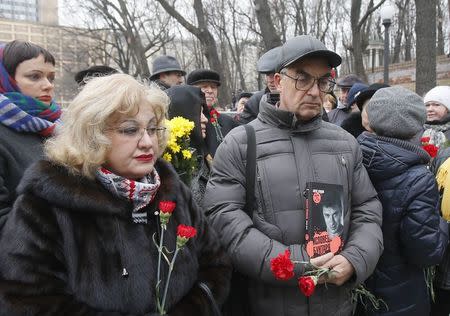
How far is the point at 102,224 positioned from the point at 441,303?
2.47 metres

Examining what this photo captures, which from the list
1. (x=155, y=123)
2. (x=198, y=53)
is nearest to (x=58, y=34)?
(x=198, y=53)

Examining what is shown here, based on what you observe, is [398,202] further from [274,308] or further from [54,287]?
[54,287]

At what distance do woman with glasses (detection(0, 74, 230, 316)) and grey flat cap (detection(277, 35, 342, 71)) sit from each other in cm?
72

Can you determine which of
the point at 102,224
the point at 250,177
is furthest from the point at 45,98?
the point at 250,177

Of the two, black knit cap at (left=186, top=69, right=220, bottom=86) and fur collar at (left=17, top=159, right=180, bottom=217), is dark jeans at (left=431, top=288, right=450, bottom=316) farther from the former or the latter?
black knit cap at (left=186, top=69, right=220, bottom=86)

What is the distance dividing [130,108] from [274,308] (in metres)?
1.27

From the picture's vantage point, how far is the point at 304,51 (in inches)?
88.0

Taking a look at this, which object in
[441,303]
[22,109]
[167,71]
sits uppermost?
[167,71]

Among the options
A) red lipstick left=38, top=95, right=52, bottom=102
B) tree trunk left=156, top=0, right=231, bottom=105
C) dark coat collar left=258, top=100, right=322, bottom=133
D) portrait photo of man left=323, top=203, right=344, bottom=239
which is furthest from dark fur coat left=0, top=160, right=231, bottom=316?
tree trunk left=156, top=0, right=231, bottom=105

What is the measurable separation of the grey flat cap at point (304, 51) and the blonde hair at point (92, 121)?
2.80 feet

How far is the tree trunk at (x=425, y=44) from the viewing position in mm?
9094

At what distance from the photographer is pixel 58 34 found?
30.4m

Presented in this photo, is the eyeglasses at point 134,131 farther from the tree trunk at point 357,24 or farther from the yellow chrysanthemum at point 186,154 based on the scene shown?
the tree trunk at point 357,24

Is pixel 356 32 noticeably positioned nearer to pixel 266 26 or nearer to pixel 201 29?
pixel 266 26
